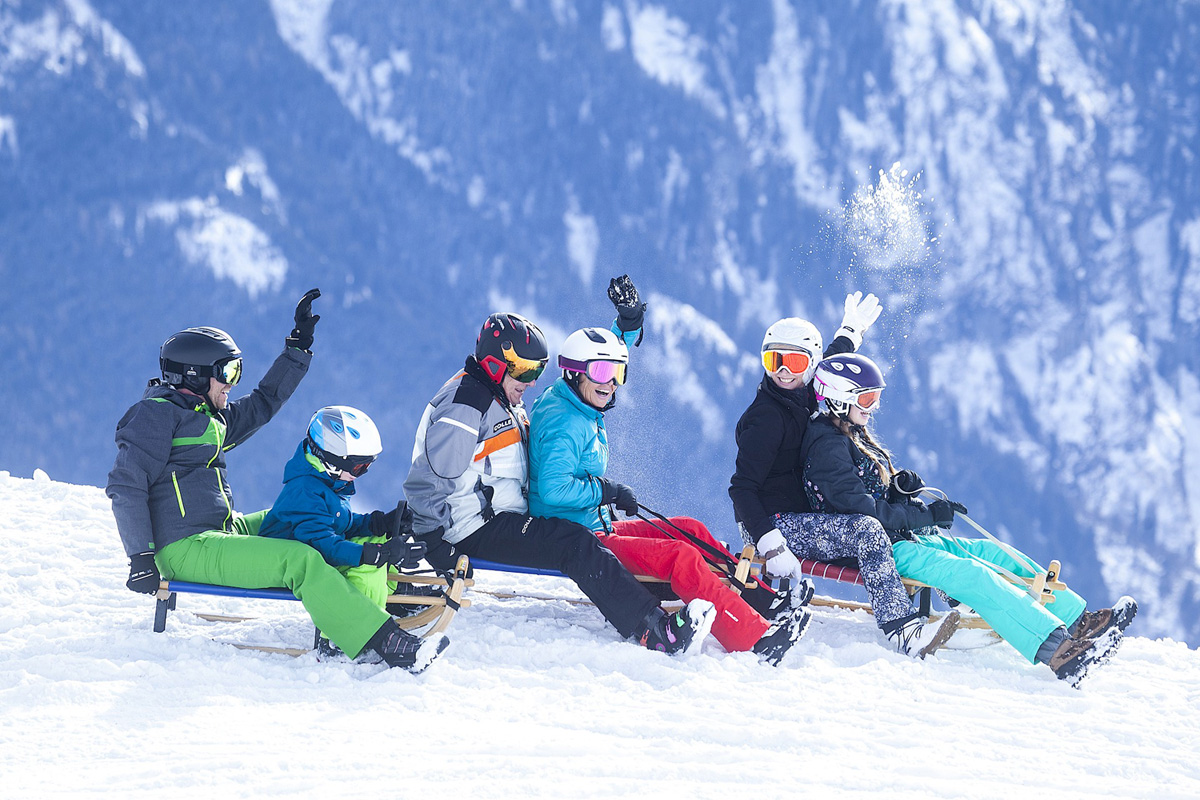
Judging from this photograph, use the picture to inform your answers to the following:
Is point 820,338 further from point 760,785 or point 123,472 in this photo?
point 123,472

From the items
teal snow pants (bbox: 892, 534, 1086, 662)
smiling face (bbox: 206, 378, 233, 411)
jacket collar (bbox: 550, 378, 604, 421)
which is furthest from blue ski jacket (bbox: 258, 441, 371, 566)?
teal snow pants (bbox: 892, 534, 1086, 662)

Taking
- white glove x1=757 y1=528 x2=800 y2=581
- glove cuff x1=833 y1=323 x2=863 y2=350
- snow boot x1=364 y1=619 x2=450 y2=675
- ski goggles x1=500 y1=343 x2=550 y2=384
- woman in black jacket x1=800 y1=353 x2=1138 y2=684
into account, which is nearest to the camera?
snow boot x1=364 y1=619 x2=450 y2=675

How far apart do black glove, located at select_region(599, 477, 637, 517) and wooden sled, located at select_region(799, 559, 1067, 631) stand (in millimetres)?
981

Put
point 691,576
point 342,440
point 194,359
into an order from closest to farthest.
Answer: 1. point 342,440
2. point 194,359
3. point 691,576

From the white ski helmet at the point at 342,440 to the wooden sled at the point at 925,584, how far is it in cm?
234

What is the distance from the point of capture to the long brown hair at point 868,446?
554 cm

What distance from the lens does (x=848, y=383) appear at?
18.1ft

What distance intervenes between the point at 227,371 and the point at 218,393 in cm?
12

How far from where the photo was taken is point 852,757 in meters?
3.80

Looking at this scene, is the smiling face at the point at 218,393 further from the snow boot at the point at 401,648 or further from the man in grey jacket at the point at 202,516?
the snow boot at the point at 401,648

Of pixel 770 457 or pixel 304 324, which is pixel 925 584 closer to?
pixel 770 457

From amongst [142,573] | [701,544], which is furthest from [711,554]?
[142,573]

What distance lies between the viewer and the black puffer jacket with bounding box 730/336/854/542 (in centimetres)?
545

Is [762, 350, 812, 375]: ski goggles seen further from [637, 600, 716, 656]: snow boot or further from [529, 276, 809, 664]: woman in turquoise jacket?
[637, 600, 716, 656]: snow boot
